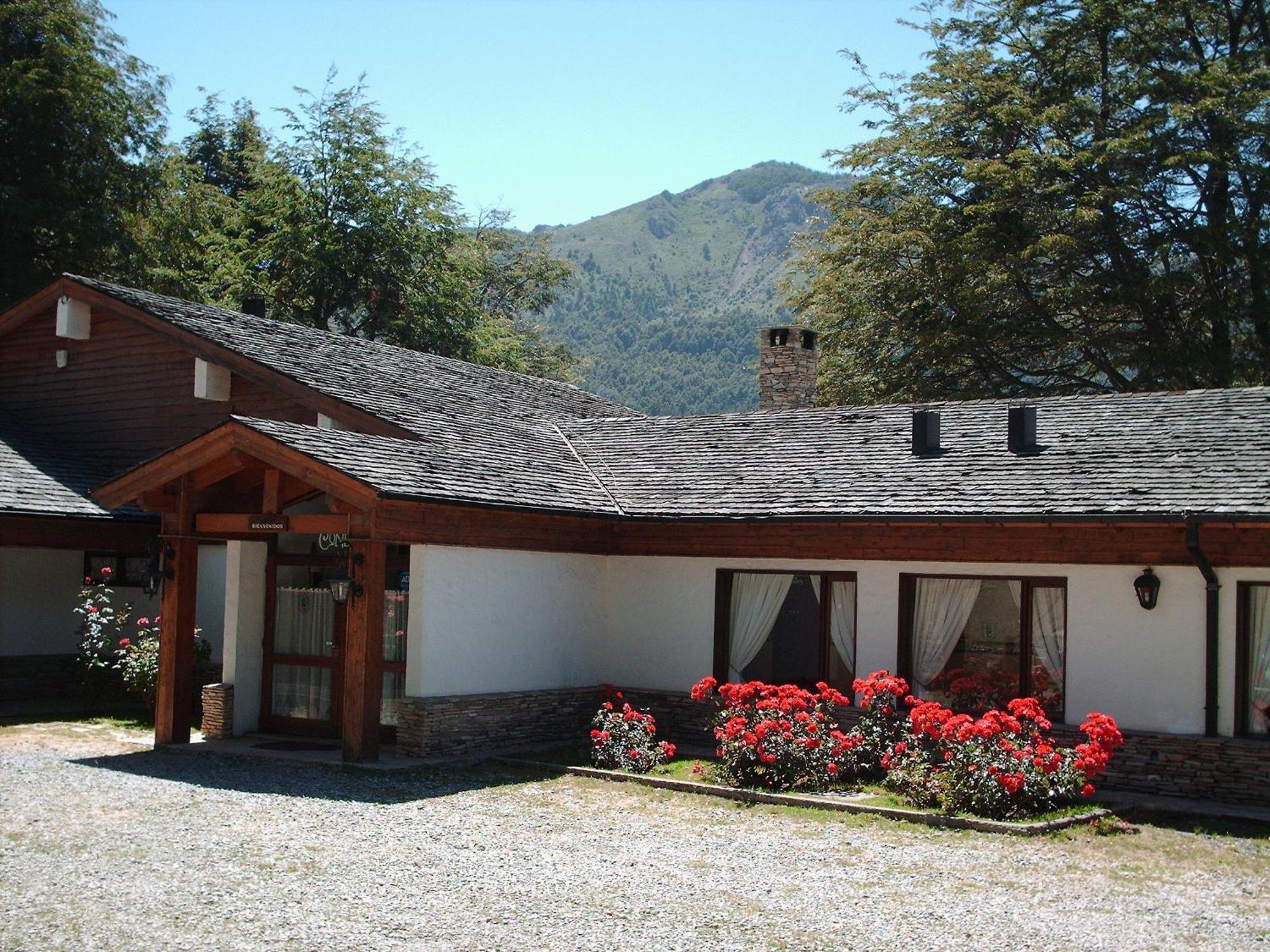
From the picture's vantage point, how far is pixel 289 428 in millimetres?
13367

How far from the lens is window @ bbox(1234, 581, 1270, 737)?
1230 cm

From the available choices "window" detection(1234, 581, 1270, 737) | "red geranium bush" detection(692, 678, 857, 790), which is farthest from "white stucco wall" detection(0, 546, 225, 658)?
"window" detection(1234, 581, 1270, 737)

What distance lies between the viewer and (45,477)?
18016 millimetres

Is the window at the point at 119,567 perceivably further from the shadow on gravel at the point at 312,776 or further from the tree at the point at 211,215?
the tree at the point at 211,215

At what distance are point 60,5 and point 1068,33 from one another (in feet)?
75.6

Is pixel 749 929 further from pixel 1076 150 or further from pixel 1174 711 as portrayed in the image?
pixel 1076 150

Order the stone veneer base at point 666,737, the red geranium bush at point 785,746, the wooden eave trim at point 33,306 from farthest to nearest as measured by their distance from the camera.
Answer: the wooden eave trim at point 33,306 < the red geranium bush at point 785,746 < the stone veneer base at point 666,737

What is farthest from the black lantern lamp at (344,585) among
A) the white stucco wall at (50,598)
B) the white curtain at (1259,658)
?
the white curtain at (1259,658)

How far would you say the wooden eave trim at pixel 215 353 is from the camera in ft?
51.5

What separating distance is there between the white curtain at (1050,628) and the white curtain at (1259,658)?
1.77m

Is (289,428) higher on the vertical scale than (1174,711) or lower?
higher

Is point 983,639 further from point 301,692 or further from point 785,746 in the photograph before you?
point 301,692

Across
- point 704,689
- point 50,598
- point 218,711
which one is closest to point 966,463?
point 704,689

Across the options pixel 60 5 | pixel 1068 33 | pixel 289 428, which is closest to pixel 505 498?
pixel 289 428
